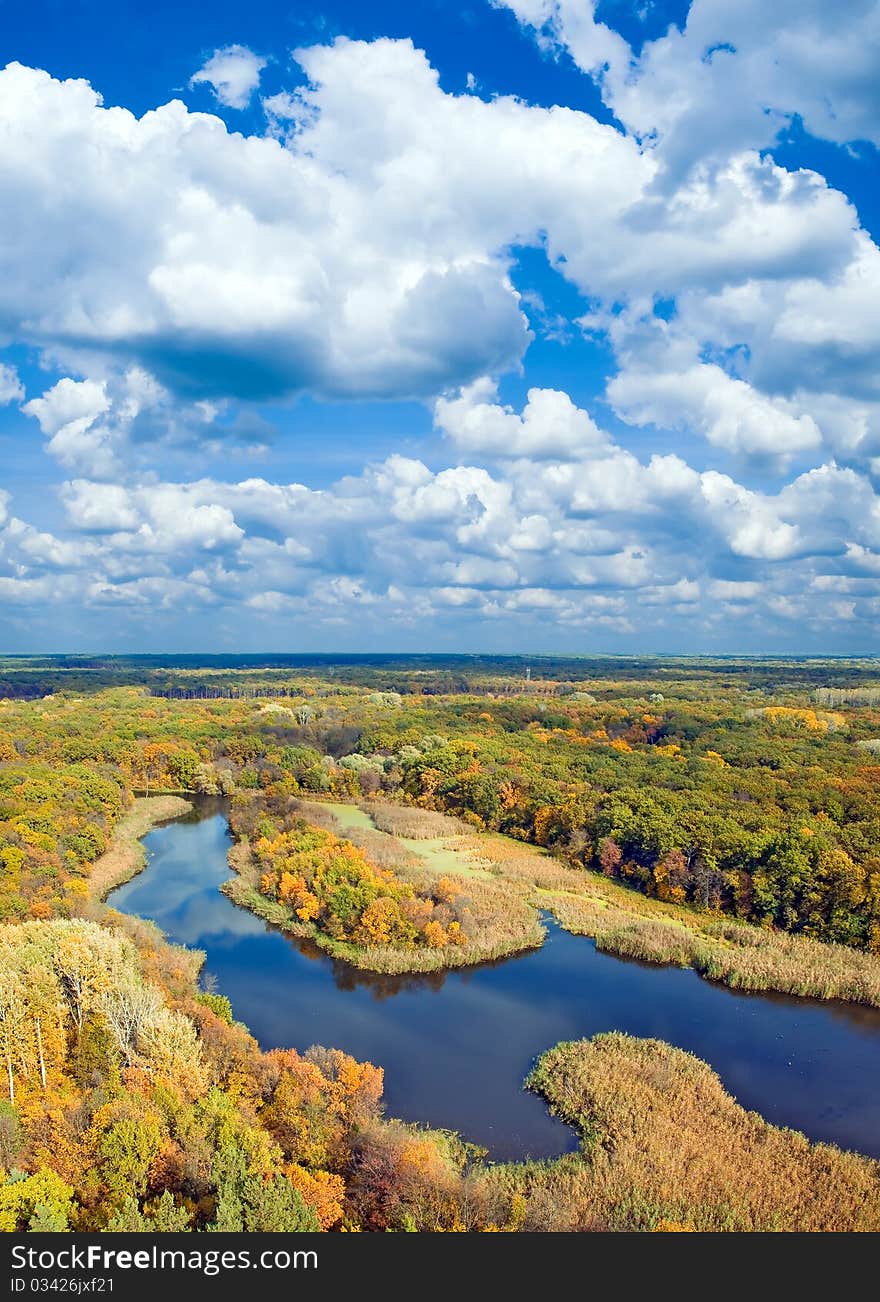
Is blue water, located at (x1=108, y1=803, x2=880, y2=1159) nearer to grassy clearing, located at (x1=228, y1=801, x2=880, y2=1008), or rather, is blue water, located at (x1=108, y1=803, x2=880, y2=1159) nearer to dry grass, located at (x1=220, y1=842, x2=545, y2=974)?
dry grass, located at (x1=220, y1=842, x2=545, y2=974)

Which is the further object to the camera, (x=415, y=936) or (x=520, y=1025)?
(x=415, y=936)

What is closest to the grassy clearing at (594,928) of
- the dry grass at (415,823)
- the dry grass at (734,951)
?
the dry grass at (734,951)

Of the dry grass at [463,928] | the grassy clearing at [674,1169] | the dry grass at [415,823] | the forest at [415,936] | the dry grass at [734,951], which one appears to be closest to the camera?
the forest at [415,936]

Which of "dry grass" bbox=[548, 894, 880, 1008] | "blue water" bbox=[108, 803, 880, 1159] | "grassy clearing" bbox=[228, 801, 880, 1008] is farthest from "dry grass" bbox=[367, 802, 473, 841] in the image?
"blue water" bbox=[108, 803, 880, 1159]

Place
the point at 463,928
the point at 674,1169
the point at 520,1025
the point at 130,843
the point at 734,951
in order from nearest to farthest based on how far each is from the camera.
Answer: the point at 674,1169 → the point at 520,1025 → the point at 734,951 → the point at 463,928 → the point at 130,843

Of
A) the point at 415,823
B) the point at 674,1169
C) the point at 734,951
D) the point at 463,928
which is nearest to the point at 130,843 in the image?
the point at 415,823

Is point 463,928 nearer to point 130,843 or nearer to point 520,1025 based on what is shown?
point 520,1025

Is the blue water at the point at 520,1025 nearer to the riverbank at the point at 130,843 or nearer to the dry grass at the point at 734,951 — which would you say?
the dry grass at the point at 734,951
